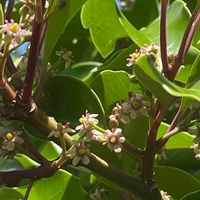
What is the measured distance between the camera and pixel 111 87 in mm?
1450

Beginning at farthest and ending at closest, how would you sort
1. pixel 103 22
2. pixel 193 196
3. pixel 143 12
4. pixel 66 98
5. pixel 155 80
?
pixel 143 12
pixel 103 22
pixel 66 98
pixel 193 196
pixel 155 80

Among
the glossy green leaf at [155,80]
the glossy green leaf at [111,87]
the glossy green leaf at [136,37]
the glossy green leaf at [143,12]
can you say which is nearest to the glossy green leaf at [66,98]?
the glossy green leaf at [111,87]

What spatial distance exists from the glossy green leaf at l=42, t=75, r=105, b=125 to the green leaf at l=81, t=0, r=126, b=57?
8.9 inches

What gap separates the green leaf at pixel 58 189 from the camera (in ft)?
4.70

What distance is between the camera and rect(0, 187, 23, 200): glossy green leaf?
4.61 feet

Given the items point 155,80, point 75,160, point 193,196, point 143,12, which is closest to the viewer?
point 155,80

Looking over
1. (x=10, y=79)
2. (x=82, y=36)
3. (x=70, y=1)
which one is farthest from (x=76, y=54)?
(x=10, y=79)

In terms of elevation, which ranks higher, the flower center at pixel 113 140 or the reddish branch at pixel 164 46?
the reddish branch at pixel 164 46

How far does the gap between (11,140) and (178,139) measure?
16.6 inches

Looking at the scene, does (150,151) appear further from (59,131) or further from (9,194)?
(9,194)

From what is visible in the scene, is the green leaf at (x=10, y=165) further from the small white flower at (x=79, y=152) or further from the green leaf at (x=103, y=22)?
the green leaf at (x=103, y=22)

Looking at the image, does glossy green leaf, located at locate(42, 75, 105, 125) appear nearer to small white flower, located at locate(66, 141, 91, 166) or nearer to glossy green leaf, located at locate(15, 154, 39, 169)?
glossy green leaf, located at locate(15, 154, 39, 169)

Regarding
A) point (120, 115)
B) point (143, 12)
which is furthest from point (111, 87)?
point (143, 12)

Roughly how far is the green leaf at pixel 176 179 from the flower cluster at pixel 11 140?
0.36 meters
